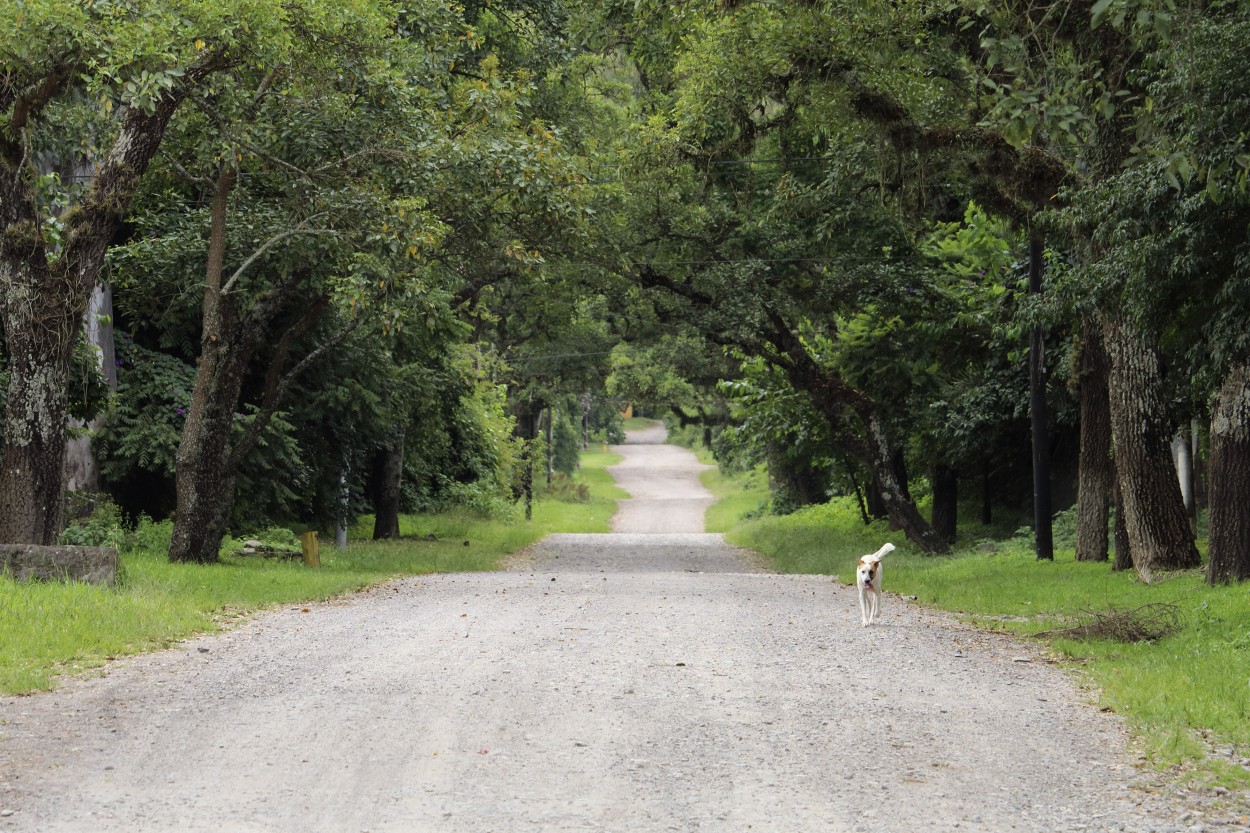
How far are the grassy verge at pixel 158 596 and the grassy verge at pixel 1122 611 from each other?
6991 mm

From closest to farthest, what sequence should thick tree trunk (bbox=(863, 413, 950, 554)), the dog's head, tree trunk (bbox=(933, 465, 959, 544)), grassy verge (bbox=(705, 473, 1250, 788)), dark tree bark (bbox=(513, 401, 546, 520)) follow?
grassy verge (bbox=(705, 473, 1250, 788)) < the dog's head < thick tree trunk (bbox=(863, 413, 950, 554)) < tree trunk (bbox=(933, 465, 959, 544)) < dark tree bark (bbox=(513, 401, 546, 520))

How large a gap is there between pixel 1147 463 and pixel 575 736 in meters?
10.8

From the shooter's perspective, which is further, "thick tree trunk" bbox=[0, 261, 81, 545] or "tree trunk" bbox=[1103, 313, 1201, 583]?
"tree trunk" bbox=[1103, 313, 1201, 583]

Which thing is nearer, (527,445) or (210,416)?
(210,416)

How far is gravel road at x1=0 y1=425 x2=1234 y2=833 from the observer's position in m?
5.83

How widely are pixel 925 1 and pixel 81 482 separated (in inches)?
582

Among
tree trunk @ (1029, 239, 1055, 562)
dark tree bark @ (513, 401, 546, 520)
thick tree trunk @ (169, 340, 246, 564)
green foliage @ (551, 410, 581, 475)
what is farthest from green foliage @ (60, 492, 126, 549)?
green foliage @ (551, 410, 581, 475)

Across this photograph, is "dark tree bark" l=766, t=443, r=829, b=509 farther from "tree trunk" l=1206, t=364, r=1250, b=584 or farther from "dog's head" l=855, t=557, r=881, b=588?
"dog's head" l=855, t=557, r=881, b=588

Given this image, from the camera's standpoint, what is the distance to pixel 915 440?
88.3 ft

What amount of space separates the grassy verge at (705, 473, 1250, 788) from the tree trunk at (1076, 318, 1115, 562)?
48cm

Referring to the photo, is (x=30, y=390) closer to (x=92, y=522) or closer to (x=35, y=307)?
(x=35, y=307)

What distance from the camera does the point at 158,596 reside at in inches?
508

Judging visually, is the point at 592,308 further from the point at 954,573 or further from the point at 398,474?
the point at 954,573

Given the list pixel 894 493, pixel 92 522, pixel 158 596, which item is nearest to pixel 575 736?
pixel 158 596
